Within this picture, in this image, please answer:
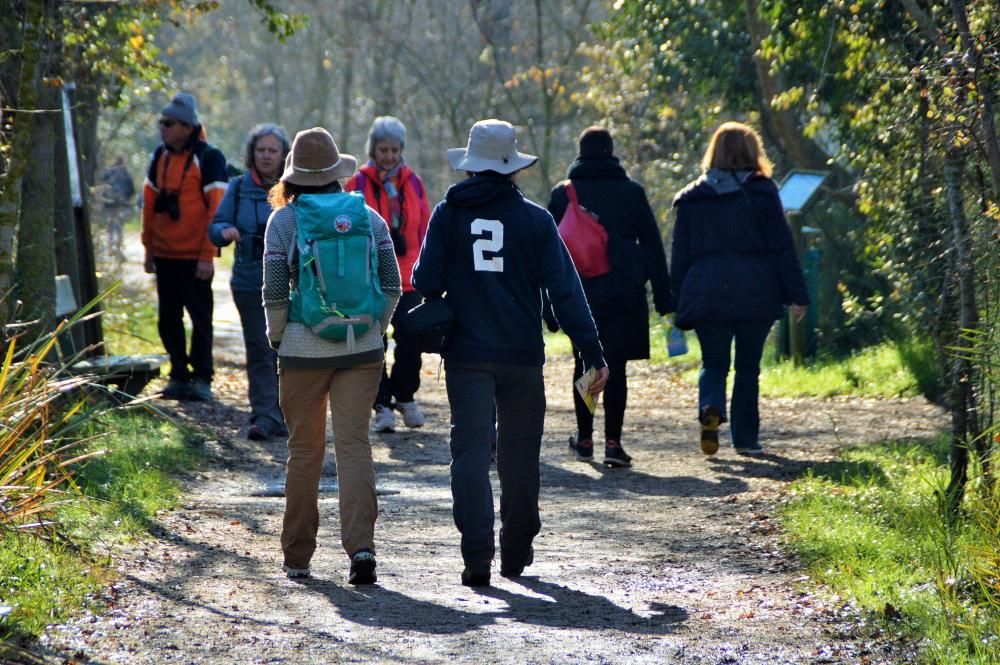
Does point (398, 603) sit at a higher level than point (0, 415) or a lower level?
lower

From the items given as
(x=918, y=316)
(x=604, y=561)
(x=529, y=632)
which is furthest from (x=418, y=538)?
(x=918, y=316)

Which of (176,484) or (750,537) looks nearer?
(750,537)

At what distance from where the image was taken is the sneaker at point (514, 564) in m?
6.02

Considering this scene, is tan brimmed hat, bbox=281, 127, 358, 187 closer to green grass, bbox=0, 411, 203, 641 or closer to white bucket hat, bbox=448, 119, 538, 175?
white bucket hat, bbox=448, 119, 538, 175

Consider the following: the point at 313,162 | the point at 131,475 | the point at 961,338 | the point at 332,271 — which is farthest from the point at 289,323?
the point at 961,338

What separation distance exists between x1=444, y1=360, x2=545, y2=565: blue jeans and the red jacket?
11.8 ft

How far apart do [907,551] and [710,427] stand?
2940mm

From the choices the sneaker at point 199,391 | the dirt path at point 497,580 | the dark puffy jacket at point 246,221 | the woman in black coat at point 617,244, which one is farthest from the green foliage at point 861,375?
the dark puffy jacket at point 246,221

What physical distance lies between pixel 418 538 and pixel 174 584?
62.7 inches

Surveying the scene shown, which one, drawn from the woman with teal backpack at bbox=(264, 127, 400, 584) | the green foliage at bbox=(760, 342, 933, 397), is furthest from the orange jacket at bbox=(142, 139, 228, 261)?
the green foliage at bbox=(760, 342, 933, 397)

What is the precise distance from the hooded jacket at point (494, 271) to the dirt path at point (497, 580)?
39.3 inches

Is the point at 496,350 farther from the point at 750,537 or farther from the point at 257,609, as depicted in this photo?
the point at 750,537

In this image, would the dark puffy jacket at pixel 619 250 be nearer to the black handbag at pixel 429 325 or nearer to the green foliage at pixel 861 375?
the black handbag at pixel 429 325

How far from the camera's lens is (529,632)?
5.00 metres
